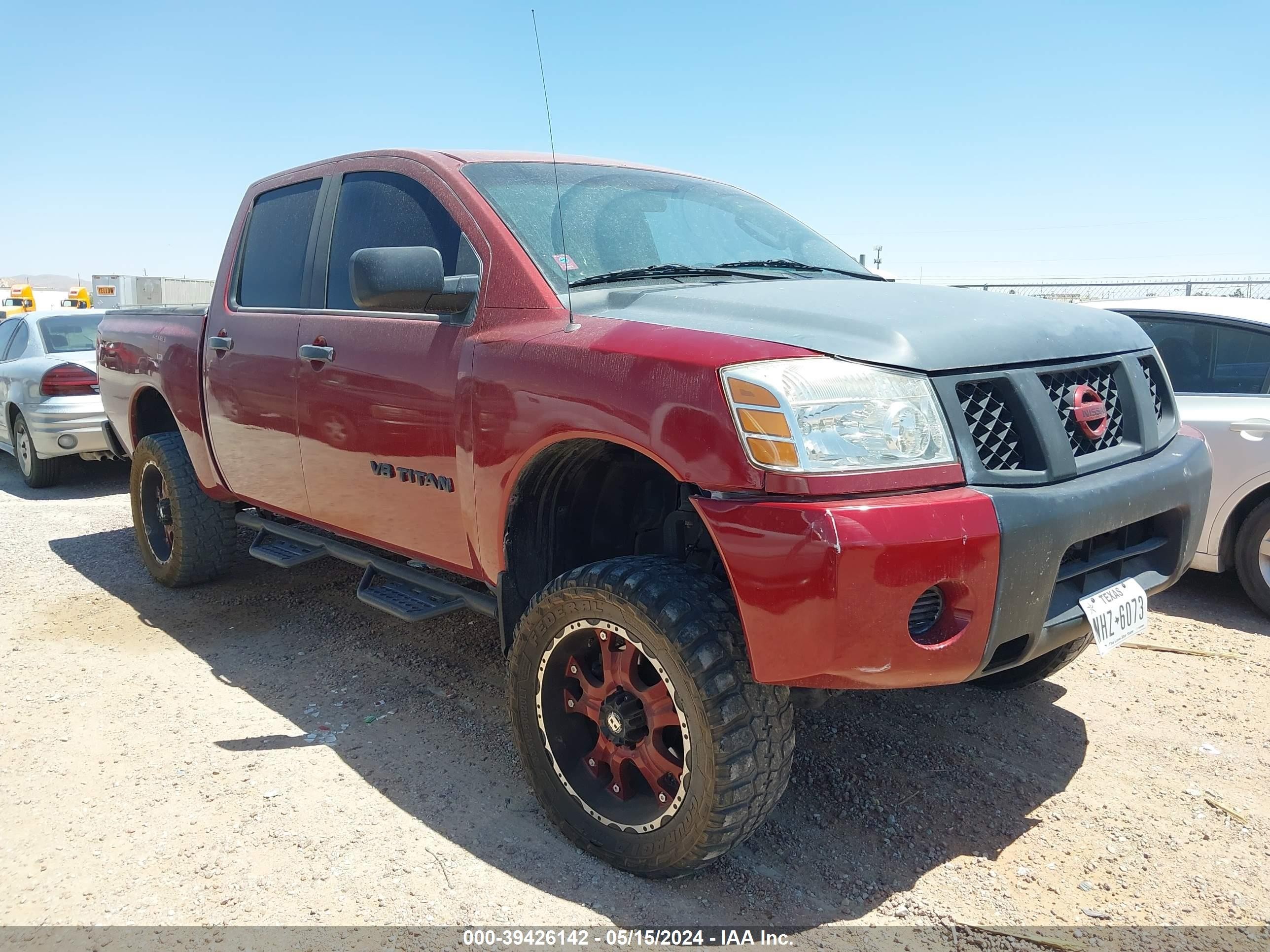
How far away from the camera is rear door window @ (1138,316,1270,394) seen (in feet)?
15.1

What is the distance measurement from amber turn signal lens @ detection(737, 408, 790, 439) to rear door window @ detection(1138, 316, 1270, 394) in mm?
3503

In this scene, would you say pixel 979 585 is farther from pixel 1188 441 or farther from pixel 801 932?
pixel 1188 441

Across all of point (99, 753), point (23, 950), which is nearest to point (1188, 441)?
point (23, 950)

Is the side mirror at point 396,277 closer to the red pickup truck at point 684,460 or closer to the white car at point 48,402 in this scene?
the red pickup truck at point 684,460

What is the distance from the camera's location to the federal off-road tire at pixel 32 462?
26.5ft

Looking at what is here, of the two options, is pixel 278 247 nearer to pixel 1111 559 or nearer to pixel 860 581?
pixel 860 581

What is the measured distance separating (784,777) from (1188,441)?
5.65 feet

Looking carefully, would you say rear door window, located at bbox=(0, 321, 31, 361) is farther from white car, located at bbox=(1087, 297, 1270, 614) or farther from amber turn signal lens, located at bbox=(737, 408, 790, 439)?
white car, located at bbox=(1087, 297, 1270, 614)

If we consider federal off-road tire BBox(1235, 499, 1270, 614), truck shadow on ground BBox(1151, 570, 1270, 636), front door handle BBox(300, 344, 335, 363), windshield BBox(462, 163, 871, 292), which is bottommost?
truck shadow on ground BBox(1151, 570, 1270, 636)

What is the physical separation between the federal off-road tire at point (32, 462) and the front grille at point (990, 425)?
822 cm

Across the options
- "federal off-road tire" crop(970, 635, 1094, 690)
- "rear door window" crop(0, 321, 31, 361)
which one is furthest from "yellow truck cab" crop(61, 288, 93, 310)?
"federal off-road tire" crop(970, 635, 1094, 690)

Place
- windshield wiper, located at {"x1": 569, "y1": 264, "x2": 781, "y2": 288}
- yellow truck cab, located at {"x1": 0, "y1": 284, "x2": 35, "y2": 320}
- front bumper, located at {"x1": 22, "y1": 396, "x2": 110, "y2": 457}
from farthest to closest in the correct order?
yellow truck cab, located at {"x1": 0, "y1": 284, "x2": 35, "y2": 320}, front bumper, located at {"x1": 22, "y1": 396, "x2": 110, "y2": 457}, windshield wiper, located at {"x1": 569, "y1": 264, "x2": 781, "y2": 288}

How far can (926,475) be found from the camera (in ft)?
6.86

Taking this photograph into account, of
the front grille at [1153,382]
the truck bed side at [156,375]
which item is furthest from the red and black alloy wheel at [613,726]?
the truck bed side at [156,375]
